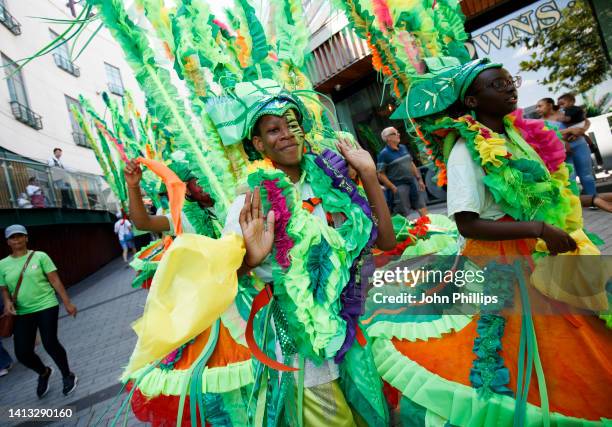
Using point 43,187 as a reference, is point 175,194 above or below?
below

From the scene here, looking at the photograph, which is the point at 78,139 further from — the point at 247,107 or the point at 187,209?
the point at 247,107

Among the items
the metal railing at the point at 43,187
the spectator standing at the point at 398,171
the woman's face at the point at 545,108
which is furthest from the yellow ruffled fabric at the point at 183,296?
the metal railing at the point at 43,187

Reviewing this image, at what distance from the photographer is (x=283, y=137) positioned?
5.20 ft

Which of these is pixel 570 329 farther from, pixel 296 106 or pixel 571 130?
pixel 571 130

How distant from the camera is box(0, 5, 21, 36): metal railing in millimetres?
12484

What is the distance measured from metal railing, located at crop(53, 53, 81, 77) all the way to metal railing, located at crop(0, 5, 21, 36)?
3.05 meters

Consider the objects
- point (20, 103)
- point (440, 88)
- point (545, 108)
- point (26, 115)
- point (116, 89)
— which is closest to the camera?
point (440, 88)

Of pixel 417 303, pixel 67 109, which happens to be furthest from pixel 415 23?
pixel 67 109

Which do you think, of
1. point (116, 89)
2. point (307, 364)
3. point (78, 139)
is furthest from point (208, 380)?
point (116, 89)

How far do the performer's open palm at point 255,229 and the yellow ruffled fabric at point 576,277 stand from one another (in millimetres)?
992

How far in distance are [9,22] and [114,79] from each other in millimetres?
7459

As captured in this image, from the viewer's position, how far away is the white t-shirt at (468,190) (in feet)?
5.31

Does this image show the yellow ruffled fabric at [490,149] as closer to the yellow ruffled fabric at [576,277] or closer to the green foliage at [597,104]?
the yellow ruffled fabric at [576,277]

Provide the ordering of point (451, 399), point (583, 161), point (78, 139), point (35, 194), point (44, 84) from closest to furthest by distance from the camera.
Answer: point (451, 399)
point (583, 161)
point (35, 194)
point (44, 84)
point (78, 139)
